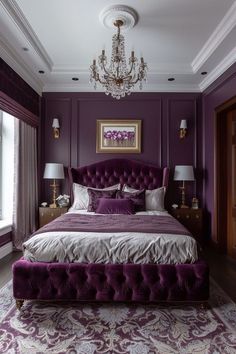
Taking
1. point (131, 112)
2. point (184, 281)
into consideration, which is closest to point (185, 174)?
point (131, 112)

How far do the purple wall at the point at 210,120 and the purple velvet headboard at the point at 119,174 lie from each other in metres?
0.81

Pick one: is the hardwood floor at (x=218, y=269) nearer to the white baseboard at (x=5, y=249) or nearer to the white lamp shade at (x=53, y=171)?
the white baseboard at (x=5, y=249)

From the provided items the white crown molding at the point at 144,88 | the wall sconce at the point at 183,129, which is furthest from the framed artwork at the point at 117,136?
the wall sconce at the point at 183,129

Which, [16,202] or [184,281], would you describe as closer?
[184,281]

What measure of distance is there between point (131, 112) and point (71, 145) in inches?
51.4

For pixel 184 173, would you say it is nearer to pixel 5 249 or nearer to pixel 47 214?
pixel 47 214

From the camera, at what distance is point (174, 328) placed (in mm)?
2100

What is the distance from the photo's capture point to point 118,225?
9.36ft

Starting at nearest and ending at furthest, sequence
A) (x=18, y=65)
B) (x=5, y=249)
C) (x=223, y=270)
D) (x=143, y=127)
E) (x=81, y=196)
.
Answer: (x=223, y=270) → (x=18, y=65) → (x=5, y=249) → (x=81, y=196) → (x=143, y=127)

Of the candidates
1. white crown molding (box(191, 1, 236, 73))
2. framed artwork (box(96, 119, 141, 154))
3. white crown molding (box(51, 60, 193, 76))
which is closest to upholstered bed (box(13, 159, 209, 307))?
white crown molding (box(191, 1, 236, 73))

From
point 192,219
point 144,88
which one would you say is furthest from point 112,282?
point 144,88

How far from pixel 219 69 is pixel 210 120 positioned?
857 millimetres

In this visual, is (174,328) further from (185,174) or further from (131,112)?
(131,112)

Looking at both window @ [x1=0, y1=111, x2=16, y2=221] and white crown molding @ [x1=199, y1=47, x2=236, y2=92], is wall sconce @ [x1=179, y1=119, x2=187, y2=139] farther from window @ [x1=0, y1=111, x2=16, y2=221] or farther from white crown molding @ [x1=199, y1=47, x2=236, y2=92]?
window @ [x1=0, y1=111, x2=16, y2=221]
